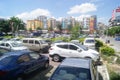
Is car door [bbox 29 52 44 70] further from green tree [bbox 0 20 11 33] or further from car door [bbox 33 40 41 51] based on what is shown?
green tree [bbox 0 20 11 33]

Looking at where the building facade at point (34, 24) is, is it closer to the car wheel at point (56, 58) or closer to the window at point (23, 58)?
the car wheel at point (56, 58)

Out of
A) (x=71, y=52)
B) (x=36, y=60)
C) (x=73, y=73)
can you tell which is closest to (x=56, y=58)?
(x=71, y=52)

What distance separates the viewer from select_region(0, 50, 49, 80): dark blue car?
7.78 metres

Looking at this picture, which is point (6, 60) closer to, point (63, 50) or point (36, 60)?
point (36, 60)

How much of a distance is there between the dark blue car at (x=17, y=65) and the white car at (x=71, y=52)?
4119 millimetres

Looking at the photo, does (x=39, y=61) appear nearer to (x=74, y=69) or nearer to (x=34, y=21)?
(x=74, y=69)

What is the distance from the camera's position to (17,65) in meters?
8.39

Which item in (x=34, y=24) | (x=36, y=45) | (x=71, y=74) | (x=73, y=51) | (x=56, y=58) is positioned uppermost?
(x=34, y=24)

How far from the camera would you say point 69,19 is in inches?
6004

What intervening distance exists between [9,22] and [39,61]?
75.3 m

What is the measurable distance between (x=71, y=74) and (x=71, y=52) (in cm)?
813

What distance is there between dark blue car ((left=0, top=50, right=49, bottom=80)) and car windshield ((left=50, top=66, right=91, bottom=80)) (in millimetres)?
2633

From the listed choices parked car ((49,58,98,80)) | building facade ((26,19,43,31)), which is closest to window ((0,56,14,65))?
parked car ((49,58,98,80))

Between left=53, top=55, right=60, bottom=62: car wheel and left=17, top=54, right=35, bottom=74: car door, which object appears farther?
left=53, top=55, right=60, bottom=62: car wheel
